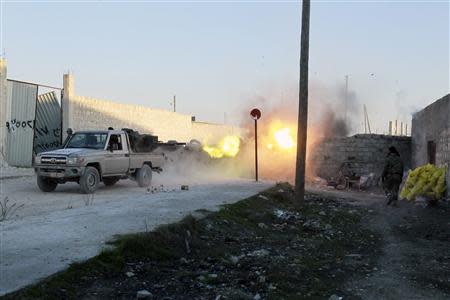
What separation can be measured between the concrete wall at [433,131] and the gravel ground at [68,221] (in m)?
5.77

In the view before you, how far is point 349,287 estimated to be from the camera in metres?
6.51

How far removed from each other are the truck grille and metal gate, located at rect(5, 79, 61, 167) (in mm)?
7118

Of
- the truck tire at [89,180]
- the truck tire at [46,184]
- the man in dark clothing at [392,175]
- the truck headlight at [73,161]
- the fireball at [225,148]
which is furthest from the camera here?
the fireball at [225,148]

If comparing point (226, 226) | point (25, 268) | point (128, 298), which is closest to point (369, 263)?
point (226, 226)

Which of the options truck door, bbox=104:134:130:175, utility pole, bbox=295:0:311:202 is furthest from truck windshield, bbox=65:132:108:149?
utility pole, bbox=295:0:311:202

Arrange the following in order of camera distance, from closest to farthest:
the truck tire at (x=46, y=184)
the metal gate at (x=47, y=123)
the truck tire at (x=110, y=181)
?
the truck tire at (x=46, y=184)
the truck tire at (x=110, y=181)
the metal gate at (x=47, y=123)

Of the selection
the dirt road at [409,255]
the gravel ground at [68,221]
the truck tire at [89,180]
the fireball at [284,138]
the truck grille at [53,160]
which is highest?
the fireball at [284,138]

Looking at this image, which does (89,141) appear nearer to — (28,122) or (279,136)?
(28,122)

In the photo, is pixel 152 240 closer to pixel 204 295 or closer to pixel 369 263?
pixel 204 295

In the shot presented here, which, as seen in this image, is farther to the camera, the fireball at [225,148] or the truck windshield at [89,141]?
the fireball at [225,148]

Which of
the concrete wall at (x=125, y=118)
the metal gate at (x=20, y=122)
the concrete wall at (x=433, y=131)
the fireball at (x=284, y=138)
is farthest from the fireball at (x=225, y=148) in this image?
the concrete wall at (x=433, y=131)

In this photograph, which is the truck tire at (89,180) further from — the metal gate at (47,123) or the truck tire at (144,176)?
the metal gate at (47,123)

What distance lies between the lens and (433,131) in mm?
18234

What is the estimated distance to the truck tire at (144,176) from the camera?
17531 millimetres
